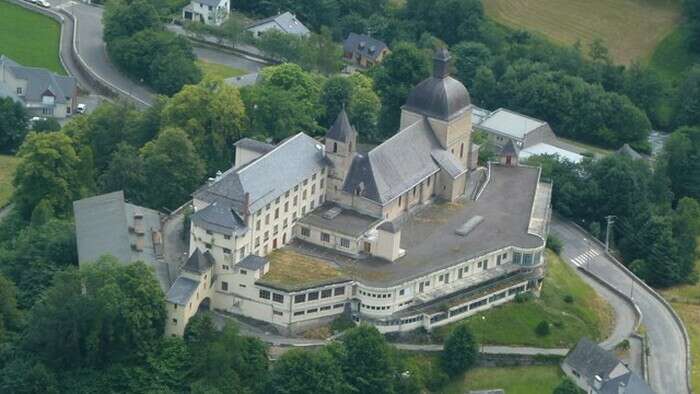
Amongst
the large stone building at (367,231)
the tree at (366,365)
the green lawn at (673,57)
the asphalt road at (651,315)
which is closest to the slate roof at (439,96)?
the large stone building at (367,231)

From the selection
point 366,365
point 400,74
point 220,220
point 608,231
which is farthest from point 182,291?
point 400,74

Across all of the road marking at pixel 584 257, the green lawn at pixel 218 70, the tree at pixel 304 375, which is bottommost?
the green lawn at pixel 218 70

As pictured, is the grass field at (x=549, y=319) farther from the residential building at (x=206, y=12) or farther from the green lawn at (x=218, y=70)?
the residential building at (x=206, y=12)

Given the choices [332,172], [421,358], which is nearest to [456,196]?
[332,172]

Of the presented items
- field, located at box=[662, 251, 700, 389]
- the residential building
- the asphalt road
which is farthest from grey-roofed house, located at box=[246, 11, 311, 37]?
field, located at box=[662, 251, 700, 389]

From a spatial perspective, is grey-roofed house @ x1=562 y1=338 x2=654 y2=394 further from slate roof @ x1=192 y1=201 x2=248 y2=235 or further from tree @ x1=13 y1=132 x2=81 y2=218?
tree @ x1=13 y1=132 x2=81 y2=218
